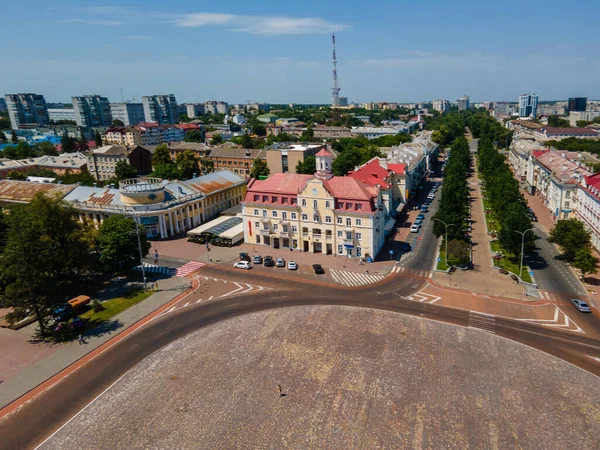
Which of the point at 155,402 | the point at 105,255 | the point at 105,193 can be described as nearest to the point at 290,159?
the point at 105,193

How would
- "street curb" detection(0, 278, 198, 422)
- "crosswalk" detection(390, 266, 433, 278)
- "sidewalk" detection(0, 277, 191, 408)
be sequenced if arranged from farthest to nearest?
"crosswalk" detection(390, 266, 433, 278), "sidewalk" detection(0, 277, 191, 408), "street curb" detection(0, 278, 198, 422)

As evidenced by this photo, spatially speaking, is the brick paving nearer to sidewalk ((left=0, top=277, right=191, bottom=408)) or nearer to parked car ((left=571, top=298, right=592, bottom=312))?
sidewalk ((left=0, top=277, right=191, bottom=408))

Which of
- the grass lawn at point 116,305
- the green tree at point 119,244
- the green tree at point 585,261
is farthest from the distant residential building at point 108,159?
the green tree at point 585,261

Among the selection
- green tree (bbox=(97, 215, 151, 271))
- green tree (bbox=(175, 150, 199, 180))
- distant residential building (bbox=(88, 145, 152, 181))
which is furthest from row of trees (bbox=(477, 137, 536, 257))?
distant residential building (bbox=(88, 145, 152, 181))

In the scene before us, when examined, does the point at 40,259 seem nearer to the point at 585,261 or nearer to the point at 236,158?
the point at 585,261

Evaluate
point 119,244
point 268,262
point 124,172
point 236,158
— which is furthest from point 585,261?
point 124,172

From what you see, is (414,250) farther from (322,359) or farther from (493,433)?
(493,433)

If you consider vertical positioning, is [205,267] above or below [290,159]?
below
